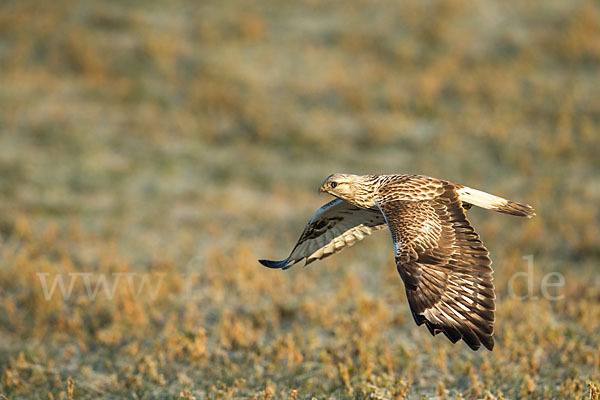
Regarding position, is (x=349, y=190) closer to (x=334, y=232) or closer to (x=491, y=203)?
(x=334, y=232)

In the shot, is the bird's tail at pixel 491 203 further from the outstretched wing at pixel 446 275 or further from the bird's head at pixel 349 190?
the bird's head at pixel 349 190

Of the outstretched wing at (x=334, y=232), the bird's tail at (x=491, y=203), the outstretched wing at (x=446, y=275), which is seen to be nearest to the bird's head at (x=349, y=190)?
the outstretched wing at (x=334, y=232)

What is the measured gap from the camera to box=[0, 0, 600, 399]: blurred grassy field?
6520mm

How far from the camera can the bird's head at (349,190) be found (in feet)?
19.0

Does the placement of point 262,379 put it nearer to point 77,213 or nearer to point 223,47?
point 77,213

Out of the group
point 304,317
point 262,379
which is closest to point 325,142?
point 304,317

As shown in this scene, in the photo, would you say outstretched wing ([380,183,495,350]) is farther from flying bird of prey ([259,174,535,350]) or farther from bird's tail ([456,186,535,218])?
bird's tail ([456,186,535,218])

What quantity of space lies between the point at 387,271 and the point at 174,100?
7742mm

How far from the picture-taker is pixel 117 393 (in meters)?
6.11

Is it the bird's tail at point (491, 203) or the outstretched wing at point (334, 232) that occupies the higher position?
the bird's tail at point (491, 203)

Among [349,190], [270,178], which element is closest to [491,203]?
[349,190]

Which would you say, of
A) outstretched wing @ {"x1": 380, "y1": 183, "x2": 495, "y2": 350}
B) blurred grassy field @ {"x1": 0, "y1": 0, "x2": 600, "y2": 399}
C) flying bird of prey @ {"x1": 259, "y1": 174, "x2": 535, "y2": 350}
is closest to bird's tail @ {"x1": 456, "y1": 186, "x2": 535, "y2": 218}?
flying bird of prey @ {"x1": 259, "y1": 174, "x2": 535, "y2": 350}

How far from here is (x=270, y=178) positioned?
12656 millimetres

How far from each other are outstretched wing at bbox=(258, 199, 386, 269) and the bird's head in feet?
1.37
